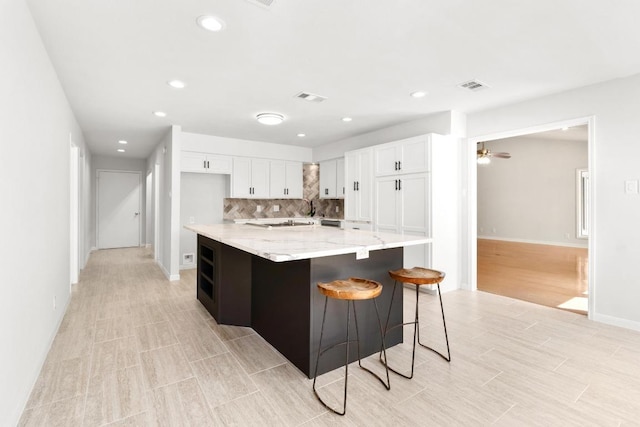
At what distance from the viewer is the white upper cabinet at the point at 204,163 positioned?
18.5 ft

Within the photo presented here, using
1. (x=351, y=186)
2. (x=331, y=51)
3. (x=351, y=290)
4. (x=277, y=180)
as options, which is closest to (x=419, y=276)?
(x=351, y=290)

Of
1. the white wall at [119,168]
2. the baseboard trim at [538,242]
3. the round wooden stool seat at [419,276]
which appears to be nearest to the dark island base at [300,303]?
the round wooden stool seat at [419,276]

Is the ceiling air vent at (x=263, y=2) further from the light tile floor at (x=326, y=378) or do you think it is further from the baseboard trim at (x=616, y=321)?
the baseboard trim at (x=616, y=321)

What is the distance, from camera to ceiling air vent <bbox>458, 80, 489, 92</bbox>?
332 centimetres

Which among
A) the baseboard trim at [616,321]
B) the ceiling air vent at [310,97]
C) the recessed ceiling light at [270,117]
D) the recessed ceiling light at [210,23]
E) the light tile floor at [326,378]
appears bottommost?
the light tile floor at [326,378]

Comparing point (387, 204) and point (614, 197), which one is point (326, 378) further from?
point (614, 197)

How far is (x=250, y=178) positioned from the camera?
20.8 ft

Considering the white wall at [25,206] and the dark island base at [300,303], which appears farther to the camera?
the dark island base at [300,303]

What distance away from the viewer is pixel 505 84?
3.37 metres

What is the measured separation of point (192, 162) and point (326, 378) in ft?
15.1

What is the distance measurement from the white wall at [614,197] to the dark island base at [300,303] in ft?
7.50

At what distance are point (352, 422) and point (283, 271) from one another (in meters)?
1.14

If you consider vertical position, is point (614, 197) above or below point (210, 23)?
below

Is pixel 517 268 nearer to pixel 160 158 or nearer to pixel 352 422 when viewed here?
pixel 352 422
